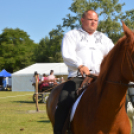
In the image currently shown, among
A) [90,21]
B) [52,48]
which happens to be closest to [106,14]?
[52,48]

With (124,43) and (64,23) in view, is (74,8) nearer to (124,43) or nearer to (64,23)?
(64,23)

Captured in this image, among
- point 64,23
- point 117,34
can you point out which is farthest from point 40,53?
point 117,34

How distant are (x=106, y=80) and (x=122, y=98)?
0.35m

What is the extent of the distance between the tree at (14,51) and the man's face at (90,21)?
6106cm

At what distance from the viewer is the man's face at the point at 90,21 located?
4160mm

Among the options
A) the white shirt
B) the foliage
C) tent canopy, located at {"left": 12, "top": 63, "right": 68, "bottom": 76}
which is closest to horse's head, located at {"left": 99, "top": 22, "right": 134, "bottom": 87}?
the white shirt

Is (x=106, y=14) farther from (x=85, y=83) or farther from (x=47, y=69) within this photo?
(x=85, y=83)

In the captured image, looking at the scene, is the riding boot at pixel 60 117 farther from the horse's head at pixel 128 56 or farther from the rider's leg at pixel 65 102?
the horse's head at pixel 128 56

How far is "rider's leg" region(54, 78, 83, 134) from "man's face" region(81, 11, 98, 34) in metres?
0.82

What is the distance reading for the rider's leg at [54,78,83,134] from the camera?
13.5 feet

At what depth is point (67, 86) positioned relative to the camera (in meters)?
4.20

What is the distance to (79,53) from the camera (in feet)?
13.9

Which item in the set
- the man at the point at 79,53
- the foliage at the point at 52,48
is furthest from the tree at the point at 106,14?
the man at the point at 79,53

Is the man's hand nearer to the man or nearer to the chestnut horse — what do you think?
the man
